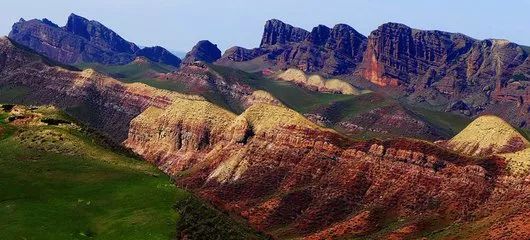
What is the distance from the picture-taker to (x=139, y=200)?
79312 mm

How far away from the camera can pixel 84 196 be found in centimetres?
8338

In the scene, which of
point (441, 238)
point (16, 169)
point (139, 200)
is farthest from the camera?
point (441, 238)

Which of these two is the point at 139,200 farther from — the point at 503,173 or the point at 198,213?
the point at 503,173

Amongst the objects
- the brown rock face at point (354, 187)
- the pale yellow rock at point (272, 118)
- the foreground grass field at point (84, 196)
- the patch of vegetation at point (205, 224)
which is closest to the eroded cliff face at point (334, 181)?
the brown rock face at point (354, 187)

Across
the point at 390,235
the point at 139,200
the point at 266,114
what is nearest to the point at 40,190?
the point at 139,200

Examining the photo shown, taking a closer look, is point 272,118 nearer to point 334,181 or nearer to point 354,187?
point 334,181

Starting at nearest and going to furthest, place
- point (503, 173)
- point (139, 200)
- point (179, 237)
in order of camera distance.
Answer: point (179, 237) → point (139, 200) → point (503, 173)

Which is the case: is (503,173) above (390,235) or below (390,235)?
above

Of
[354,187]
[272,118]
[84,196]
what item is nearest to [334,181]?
[354,187]

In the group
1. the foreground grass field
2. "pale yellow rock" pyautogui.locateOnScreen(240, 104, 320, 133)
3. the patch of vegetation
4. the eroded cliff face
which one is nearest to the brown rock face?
the eroded cliff face

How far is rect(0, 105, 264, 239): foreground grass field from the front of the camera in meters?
70.7

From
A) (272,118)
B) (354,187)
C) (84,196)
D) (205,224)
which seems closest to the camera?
(205,224)

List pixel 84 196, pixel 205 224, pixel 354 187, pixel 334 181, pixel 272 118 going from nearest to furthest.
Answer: pixel 205 224 → pixel 84 196 → pixel 354 187 → pixel 334 181 → pixel 272 118

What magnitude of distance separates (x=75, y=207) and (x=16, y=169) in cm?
1748
